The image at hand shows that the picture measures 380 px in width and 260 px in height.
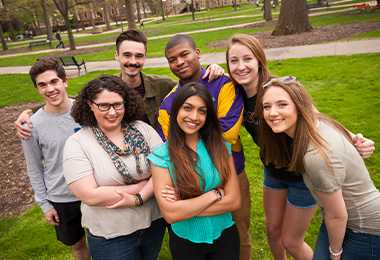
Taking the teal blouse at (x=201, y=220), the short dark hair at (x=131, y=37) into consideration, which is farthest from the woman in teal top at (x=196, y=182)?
the short dark hair at (x=131, y=37)

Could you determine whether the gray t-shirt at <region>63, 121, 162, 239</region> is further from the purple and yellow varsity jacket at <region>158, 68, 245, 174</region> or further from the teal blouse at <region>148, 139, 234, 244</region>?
the purple and yellow varsity jacket at <region>158, 68, 245, 174</region>

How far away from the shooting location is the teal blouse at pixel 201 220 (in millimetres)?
2311

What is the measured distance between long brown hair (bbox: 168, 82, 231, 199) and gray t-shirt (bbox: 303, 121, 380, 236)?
0.68 m

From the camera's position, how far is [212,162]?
2.36 metres

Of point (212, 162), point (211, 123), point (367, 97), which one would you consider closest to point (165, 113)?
point (211, 123)

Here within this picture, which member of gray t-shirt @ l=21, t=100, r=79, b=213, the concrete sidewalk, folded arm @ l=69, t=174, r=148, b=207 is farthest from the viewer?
the concrete sidewalk

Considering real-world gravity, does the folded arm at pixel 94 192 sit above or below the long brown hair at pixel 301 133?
below

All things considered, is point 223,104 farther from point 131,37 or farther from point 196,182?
point 131,37

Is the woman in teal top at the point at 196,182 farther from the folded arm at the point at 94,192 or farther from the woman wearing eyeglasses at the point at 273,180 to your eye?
the woman wearing eyeglasses at the point at 273,180

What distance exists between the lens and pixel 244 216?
2990 millimetres

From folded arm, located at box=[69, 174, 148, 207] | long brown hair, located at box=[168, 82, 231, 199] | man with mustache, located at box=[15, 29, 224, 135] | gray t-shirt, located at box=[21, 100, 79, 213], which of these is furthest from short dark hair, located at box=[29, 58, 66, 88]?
long brown hair, located at box=[168, 82, 231, 199]

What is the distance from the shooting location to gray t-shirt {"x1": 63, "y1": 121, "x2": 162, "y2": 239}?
7.44 feet

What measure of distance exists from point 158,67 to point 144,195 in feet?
34.7

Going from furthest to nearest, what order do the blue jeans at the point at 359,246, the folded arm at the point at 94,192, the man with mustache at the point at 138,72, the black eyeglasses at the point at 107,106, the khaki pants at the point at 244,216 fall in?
1. the man with mustache at the point at 138,72
2. the khaki pants at the point at 244,216
3. the black eyeglasses at the point at 107,106
4. the folded arm at the point at 94,192
5. the blue jeans at the point at 359,246
